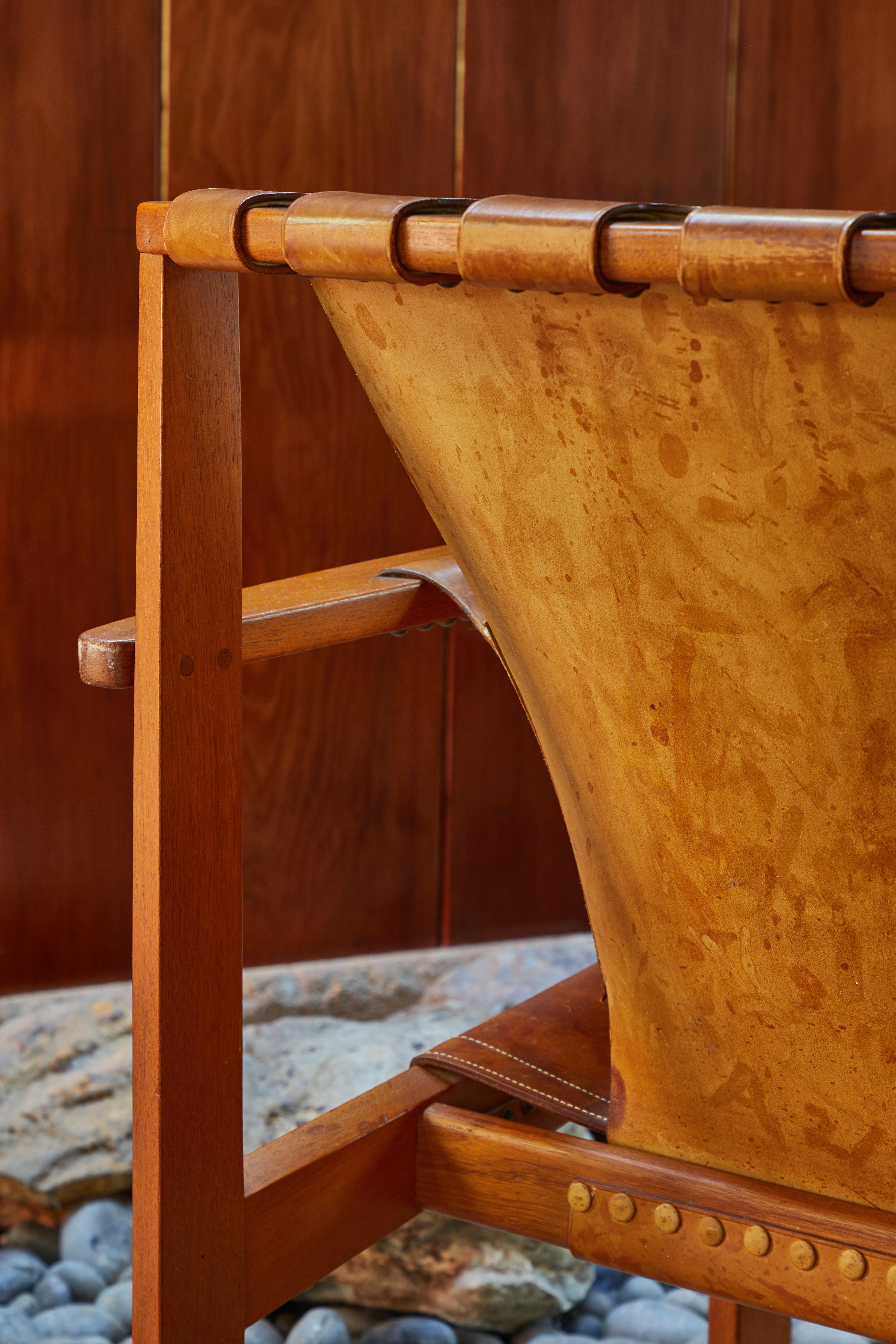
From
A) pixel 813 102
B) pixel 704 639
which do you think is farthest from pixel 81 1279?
pixel 813 102

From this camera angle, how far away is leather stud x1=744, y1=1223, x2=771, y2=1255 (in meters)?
0.81

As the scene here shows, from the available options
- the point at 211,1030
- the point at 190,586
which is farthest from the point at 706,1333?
the point at 190,586

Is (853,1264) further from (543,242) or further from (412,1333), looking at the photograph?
(412,1333)

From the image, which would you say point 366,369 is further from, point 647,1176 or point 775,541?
point 647,1176

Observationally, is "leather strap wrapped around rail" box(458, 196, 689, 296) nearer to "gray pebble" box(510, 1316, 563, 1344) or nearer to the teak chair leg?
the teak chair leg

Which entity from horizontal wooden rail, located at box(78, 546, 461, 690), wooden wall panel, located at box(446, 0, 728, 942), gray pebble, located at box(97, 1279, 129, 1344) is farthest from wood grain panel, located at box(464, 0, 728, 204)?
gray pebble, located at box(97, 1279, 129, 1344)

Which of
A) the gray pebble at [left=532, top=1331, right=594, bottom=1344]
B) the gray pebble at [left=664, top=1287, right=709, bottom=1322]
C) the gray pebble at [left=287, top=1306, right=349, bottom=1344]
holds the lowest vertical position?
the gray pebble at [left=664, top=1287, right=709, bottom=1322]

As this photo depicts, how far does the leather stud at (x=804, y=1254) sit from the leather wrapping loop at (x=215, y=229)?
0.58 meters

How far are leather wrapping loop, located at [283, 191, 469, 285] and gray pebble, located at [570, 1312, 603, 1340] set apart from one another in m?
1.29

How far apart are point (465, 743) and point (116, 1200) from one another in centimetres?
89

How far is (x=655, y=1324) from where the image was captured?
1605 millimetres

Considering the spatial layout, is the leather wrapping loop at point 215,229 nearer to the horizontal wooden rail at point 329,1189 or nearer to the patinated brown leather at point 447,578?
the patinated brown leather at point 447,578

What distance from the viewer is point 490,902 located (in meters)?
2.38

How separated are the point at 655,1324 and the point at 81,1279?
63 centimetres
